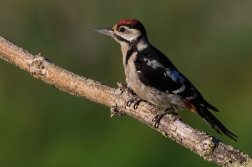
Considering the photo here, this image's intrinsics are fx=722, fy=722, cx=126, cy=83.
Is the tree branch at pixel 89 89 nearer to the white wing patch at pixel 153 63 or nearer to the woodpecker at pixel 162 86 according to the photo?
the woodpecker at pixel 162 86

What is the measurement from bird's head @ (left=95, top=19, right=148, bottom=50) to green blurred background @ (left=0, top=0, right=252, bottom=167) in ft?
4.79

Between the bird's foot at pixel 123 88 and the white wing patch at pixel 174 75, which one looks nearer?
the bird's foot at pixel 123 88

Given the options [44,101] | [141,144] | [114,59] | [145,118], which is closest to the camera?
[145,118]

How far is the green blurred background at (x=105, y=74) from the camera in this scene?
790 centimetres

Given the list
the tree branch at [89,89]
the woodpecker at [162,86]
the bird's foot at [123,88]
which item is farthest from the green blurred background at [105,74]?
the tree branch at [89,89]

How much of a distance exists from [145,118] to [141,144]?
2187 millimetres

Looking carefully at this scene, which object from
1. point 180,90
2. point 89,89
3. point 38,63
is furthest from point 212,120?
point 38,63

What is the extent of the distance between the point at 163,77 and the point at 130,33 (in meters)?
0.59

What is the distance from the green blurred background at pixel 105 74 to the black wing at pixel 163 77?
4.82 ft

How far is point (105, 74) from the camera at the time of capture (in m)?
9.03

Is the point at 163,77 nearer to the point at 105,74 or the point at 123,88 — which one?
the point at 123,88

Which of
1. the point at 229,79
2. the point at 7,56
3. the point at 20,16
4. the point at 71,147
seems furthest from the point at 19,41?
the point at 7,56

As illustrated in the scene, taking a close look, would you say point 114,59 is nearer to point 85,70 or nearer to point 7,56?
point 85,70

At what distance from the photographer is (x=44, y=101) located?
8.62 meters
